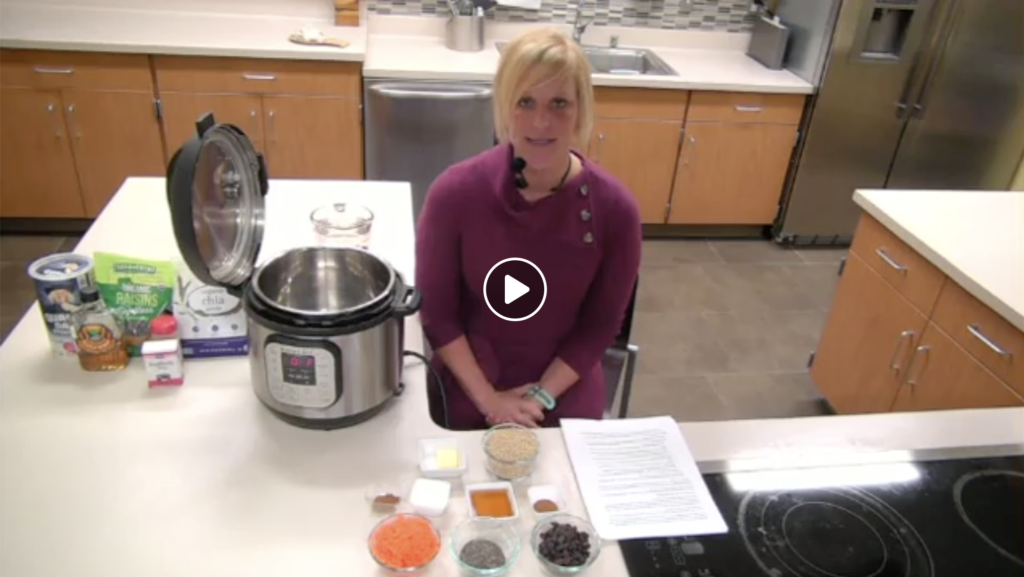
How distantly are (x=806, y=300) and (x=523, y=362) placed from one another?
2151 mm

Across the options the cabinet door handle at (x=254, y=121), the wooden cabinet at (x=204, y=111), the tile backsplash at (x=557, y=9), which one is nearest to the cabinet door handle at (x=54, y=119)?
the wooden cabinet at (x=204, y=111)

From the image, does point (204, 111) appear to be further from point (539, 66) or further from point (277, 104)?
point (539, 66)

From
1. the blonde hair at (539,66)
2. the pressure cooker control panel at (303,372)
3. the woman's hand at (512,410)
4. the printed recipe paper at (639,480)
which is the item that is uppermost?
the blonde hair at (539,66)

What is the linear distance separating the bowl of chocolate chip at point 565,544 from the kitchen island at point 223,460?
21 mm

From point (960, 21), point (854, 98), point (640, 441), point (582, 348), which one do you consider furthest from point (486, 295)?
point (960, 21)

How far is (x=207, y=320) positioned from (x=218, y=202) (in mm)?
201

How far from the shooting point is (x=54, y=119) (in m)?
3.02

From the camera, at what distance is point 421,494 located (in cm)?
104

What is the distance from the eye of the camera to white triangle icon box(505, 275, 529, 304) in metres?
1.51

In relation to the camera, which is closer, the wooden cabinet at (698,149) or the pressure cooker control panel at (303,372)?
the pressure cooker control panel at (303,372)

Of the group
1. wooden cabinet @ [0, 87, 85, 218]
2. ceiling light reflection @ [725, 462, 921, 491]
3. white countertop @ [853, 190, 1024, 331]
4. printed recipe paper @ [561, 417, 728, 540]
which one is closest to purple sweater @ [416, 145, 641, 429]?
printed recipe paper @ [561, 417, 728, 540]

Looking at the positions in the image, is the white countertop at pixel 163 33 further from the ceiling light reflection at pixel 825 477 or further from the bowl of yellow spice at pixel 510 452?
the ceiling light reflection at pixel 825 477

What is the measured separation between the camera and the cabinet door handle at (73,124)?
9.87 feet

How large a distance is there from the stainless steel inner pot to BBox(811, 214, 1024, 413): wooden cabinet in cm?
147
